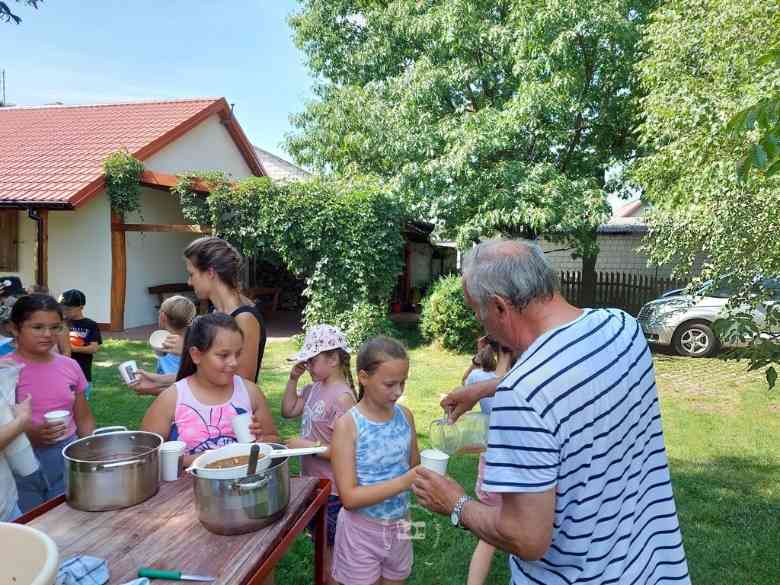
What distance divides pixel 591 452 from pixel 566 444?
8cm

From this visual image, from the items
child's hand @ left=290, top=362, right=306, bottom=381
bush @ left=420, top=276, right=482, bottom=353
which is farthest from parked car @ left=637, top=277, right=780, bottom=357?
child's hand @ left=290, top=362, right=306, bottom=381

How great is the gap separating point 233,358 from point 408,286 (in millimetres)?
15159

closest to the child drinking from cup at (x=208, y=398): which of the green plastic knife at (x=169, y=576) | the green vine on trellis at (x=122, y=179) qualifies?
the green plastic knife at (x=169, y=576)

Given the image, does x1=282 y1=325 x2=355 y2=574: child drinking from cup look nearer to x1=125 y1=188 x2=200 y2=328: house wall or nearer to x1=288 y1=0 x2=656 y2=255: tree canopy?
x1=288 y1=0 x2=656 y2=255: tree canopy

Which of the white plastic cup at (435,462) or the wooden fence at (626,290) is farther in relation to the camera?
the wooden fence at (626,290)

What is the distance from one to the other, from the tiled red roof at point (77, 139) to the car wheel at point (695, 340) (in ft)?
37.4

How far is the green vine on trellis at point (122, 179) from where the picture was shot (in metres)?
11.2

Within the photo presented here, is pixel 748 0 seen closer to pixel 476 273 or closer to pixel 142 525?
pixel 476 273

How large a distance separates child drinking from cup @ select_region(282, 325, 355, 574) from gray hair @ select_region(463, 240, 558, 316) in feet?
5.11

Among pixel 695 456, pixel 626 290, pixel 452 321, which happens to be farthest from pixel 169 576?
pixel 626 290

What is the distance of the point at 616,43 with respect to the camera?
39.0ft

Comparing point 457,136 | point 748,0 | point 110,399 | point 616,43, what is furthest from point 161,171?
point 748,0

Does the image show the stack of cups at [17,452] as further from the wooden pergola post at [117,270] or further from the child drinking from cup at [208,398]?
the wooden pergola post at [117,270]

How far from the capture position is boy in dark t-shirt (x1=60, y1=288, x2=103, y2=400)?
5.23m
